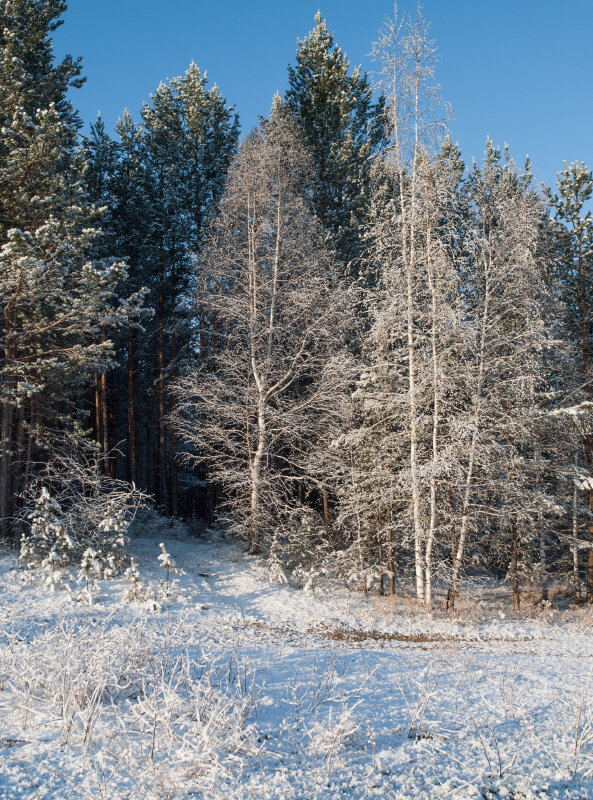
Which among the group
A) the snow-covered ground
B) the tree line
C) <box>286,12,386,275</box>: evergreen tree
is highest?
<box>286,12,386,275</box>: evergreen tree

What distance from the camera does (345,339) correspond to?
17.6 meters

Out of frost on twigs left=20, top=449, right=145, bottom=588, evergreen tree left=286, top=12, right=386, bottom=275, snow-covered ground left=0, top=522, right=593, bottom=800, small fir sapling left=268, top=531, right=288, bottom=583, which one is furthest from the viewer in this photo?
evergreen tree left=286, top=12, right=386, bottom=275

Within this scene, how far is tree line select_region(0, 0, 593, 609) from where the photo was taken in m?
13.3

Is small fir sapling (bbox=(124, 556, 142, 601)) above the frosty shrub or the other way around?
the other way around

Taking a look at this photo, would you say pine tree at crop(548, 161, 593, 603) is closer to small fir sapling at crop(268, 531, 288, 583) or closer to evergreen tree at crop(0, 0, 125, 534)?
small fir sapling at crop(268, 531, 288, 583)

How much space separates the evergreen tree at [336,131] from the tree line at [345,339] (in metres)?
0.17

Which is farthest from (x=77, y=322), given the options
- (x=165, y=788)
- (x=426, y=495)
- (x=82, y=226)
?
(x=165, y=788)

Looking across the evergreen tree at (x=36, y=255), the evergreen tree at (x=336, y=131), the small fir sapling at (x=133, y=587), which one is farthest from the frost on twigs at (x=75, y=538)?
the evergreen tree at (x=336, y=131)

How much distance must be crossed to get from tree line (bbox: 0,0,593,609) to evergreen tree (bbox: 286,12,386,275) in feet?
0.55

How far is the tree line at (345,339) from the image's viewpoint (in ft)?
43.6

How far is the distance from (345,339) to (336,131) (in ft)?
32.9

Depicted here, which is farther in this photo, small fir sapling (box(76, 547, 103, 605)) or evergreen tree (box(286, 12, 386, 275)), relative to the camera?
evergreen tree (box(286, 12, 386, 275))

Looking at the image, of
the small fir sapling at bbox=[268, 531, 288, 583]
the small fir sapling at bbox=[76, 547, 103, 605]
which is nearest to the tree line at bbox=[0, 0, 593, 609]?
the small fir sapling at bbox=[268, 531, 288, 583]

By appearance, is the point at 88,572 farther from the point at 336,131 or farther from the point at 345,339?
the point at 336,131
